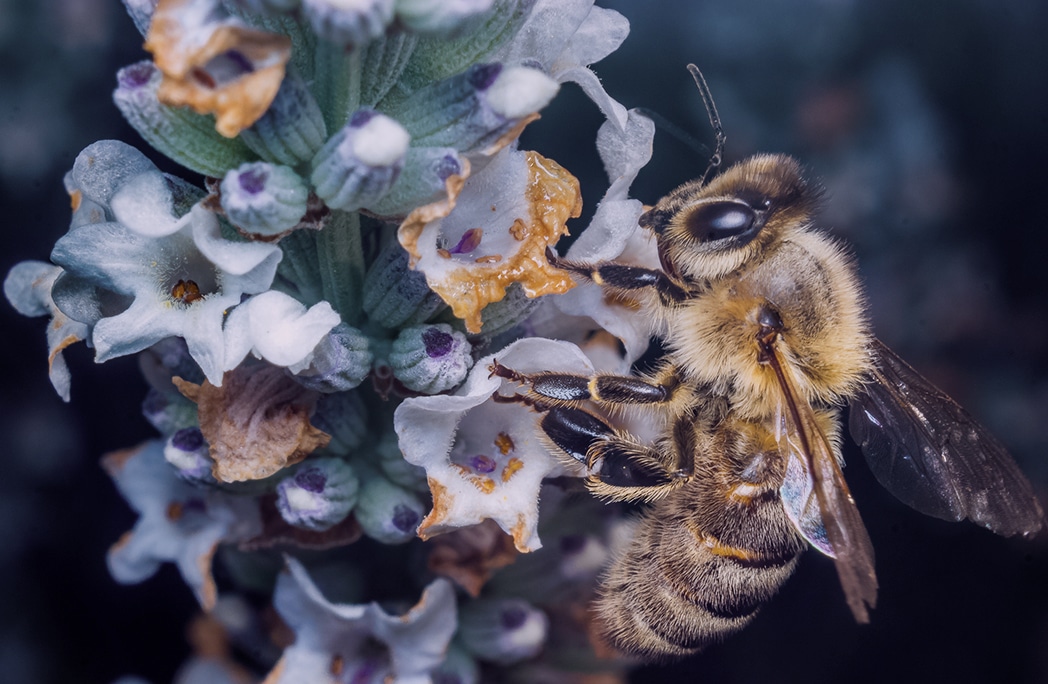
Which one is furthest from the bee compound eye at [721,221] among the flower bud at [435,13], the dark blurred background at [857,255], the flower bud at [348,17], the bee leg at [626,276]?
the dark blurred background at [857,255]

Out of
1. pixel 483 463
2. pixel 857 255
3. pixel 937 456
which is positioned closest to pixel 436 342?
pixel 483 463

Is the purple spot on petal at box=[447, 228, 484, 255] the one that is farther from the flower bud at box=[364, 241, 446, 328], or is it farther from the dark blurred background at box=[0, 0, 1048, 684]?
the dark blurred background at box=[0, 0, 1048, 684]

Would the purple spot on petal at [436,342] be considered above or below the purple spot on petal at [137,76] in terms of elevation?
below

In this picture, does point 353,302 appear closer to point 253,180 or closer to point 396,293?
point 396,293

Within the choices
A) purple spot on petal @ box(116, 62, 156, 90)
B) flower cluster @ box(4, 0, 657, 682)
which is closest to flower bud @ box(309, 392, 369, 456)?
flower cluster @ box(4, 0, 657, 682)

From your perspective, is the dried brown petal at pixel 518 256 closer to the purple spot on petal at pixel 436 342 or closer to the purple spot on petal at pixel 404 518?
the purple spot on petal at pixel 436 342

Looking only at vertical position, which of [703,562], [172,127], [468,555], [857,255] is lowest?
[857,255]

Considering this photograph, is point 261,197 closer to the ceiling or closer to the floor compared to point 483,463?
closer to the ceiling

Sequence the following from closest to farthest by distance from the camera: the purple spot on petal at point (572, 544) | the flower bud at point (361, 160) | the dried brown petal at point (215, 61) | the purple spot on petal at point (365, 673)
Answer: the dried brown petal at point (215, 61) → the flower bud at point (361, 160) → the purple spot on petal at point (365, 673) → the purple spot on petal at point (572, 544)
